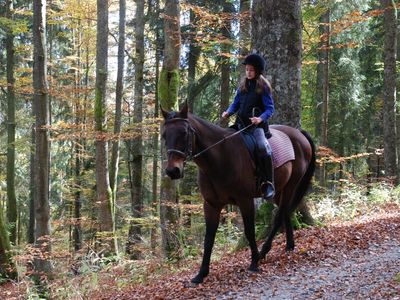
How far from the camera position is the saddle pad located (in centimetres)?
641

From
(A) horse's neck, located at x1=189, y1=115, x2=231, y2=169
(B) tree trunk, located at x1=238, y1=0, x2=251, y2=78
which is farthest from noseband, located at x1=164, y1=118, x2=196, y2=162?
(B) tree trunk, located at x1=238, y1=0, x2=251, y2=78

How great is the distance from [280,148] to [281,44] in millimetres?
2257

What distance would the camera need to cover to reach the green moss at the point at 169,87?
1052 cm

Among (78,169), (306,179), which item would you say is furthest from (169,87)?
(78,169)

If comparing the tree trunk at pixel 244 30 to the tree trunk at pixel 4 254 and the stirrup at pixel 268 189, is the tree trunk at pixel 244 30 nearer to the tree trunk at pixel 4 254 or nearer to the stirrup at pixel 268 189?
the stirrup at pixel 268 189

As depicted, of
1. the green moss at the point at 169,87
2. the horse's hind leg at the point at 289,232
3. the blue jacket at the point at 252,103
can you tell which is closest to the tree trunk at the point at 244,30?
the green moss at the point at 169,87

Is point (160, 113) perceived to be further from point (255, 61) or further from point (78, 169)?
point (78, 169)

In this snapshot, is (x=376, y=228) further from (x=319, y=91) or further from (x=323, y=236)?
(x=319, y=91)

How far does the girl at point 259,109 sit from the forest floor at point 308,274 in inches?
45.1

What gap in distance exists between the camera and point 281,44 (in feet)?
25.3

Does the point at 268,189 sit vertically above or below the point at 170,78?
below

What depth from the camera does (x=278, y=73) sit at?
7.81 meters

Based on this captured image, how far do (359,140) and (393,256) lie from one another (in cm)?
1918

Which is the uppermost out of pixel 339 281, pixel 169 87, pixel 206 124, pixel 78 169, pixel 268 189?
pixel 169 87
